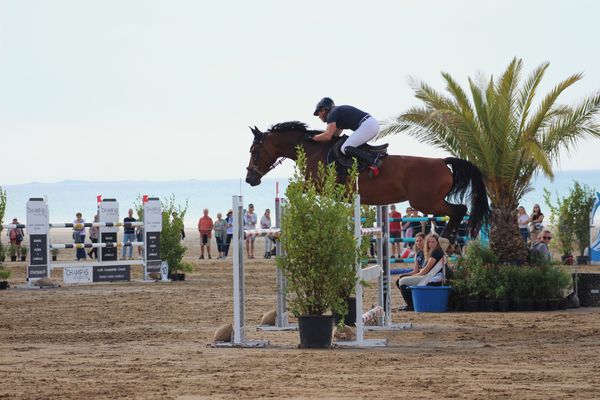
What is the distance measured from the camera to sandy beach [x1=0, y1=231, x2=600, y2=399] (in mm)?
7117

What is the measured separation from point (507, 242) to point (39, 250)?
8884 mm

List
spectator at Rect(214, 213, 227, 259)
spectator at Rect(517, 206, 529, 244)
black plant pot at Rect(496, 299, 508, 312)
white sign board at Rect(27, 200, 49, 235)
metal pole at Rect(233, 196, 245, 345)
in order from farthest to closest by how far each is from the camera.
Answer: spectator at Rect(214, 213, 227, 259)
spectator at Rect(517, 206, 529, 244)
white sign board at Rect(27, 200, 49, 235)
black plant pot at Rect(496, 299, 508, 312)
metal pole at Rect(233, 196, 245, 345)

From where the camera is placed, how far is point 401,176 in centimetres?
1252

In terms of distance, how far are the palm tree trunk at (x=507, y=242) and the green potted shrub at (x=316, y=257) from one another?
19.0ft

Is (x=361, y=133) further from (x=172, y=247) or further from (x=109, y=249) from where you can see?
(x=109, y=249)

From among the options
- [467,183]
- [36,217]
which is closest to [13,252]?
[36,217]

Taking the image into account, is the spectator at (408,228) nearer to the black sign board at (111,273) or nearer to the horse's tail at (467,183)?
the black sign board at (111,273)

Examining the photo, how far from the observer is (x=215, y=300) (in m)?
16.3

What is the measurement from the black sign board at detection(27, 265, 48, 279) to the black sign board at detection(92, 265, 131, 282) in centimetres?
118

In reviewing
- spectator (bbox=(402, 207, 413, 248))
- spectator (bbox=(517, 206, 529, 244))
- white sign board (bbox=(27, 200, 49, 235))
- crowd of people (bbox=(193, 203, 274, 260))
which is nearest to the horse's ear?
white sign board (bbox=(27, 200, 49, 235))

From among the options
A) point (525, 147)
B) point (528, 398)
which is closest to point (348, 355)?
point (528, 398)

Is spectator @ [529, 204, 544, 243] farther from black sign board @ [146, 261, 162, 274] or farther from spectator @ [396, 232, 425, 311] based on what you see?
spectator @ [396, 232, 425, 311]

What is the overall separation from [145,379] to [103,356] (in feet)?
5.19

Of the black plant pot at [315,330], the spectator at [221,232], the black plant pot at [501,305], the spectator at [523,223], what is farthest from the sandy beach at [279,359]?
the spectator at [221,232]
